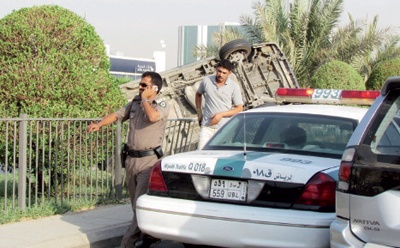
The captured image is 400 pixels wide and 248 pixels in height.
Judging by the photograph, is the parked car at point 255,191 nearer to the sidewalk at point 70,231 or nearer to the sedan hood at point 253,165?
the sedan hood at point 253,165

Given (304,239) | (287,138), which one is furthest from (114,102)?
(304,239)

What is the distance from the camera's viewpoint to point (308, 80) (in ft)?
75.6

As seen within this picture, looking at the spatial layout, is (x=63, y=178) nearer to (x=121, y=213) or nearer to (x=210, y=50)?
(x=121, y=213)

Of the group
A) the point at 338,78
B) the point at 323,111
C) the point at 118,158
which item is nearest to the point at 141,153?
the point at 323,111

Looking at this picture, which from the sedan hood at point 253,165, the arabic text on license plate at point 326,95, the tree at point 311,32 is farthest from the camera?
the tree at point 311,32

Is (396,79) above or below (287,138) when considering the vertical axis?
above

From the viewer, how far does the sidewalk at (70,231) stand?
7199 millimetres

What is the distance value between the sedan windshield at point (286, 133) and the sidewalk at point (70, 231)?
166 cm

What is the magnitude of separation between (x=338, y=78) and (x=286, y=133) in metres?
12.4

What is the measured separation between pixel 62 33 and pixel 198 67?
170 inches

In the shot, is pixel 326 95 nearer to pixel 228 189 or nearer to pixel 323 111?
pixel 323 111

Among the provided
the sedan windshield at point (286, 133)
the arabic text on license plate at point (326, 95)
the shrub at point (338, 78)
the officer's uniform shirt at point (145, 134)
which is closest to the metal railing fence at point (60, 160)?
the officer's uniform shirt at point (145, 134)

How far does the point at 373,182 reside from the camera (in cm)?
436

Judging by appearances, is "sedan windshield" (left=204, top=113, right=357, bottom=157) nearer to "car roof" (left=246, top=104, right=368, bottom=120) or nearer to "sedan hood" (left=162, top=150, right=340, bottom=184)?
"car roof" (left=246, top=104, right=368, bottom=120)
